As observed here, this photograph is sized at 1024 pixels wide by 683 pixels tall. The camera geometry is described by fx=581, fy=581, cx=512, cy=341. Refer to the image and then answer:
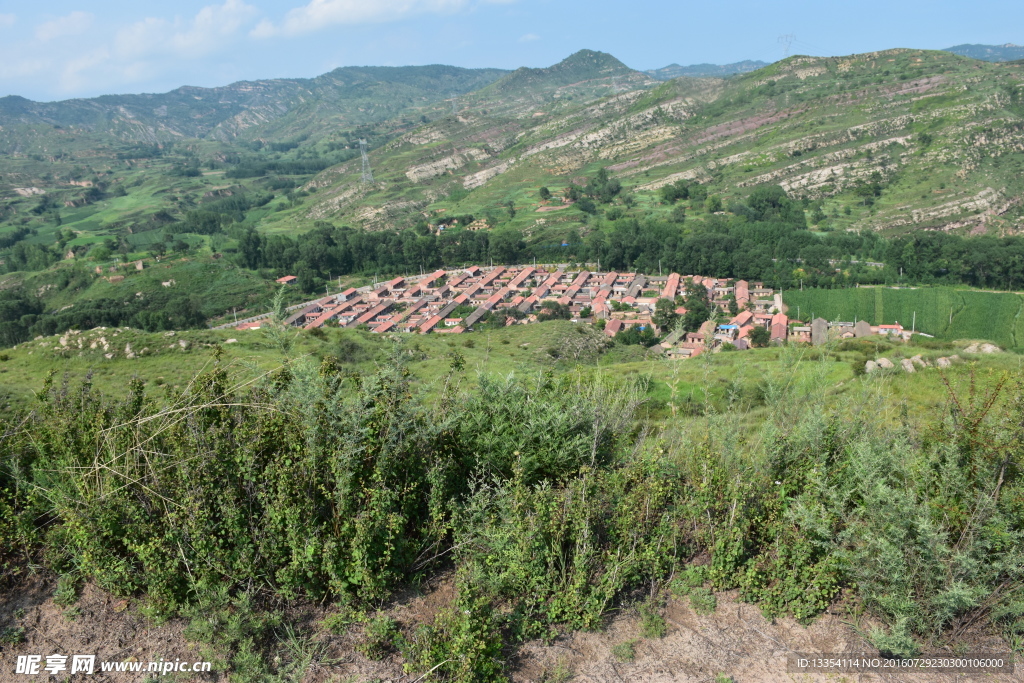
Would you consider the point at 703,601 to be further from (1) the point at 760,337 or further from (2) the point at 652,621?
(1) the point at 760,337

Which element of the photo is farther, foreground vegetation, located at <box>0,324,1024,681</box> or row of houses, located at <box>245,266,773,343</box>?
row of houses, located at <box>245,266,773,343</box>

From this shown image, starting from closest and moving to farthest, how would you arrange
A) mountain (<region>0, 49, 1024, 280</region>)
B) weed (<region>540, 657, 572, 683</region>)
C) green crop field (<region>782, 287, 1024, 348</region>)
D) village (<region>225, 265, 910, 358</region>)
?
weed (<region>540, 657, 572, 683</region>) → green crop field (<region>782, 287, 1024, 348</region>) → village (<region>225, 265, 910, 358</region>) → mountain (<region>0, 49, 1024, 280</region>)

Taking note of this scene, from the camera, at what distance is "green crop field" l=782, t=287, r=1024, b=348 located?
35906 mm

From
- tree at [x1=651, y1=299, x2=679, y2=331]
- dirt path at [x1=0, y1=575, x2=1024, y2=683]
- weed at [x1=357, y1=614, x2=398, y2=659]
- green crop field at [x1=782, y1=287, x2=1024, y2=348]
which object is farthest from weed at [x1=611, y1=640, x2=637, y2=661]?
green crop field at [x1=782, y1=287, x2=1024, y2=348]

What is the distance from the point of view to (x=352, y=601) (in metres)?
4.06

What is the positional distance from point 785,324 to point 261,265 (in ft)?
165

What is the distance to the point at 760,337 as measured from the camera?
3366 cm

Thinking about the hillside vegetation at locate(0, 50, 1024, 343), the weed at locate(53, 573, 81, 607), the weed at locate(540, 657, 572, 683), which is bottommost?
the weed at locate(540, 657, 572, 683)

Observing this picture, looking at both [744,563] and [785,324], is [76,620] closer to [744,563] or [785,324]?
[744,563]

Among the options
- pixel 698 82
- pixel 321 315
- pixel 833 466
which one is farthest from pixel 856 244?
pixel 698 82

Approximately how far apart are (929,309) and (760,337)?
15655 millimetres

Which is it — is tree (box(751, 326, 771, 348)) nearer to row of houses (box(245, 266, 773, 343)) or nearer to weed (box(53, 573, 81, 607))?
row of houses (box(245, 266, 773, 343))

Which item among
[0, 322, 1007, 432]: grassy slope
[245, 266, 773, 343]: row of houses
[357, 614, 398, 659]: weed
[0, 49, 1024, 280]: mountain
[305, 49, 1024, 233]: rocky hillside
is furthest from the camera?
[0, 49, 1024, 280]: mountain

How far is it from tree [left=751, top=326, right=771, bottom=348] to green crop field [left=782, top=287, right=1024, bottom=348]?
7.44 metres
